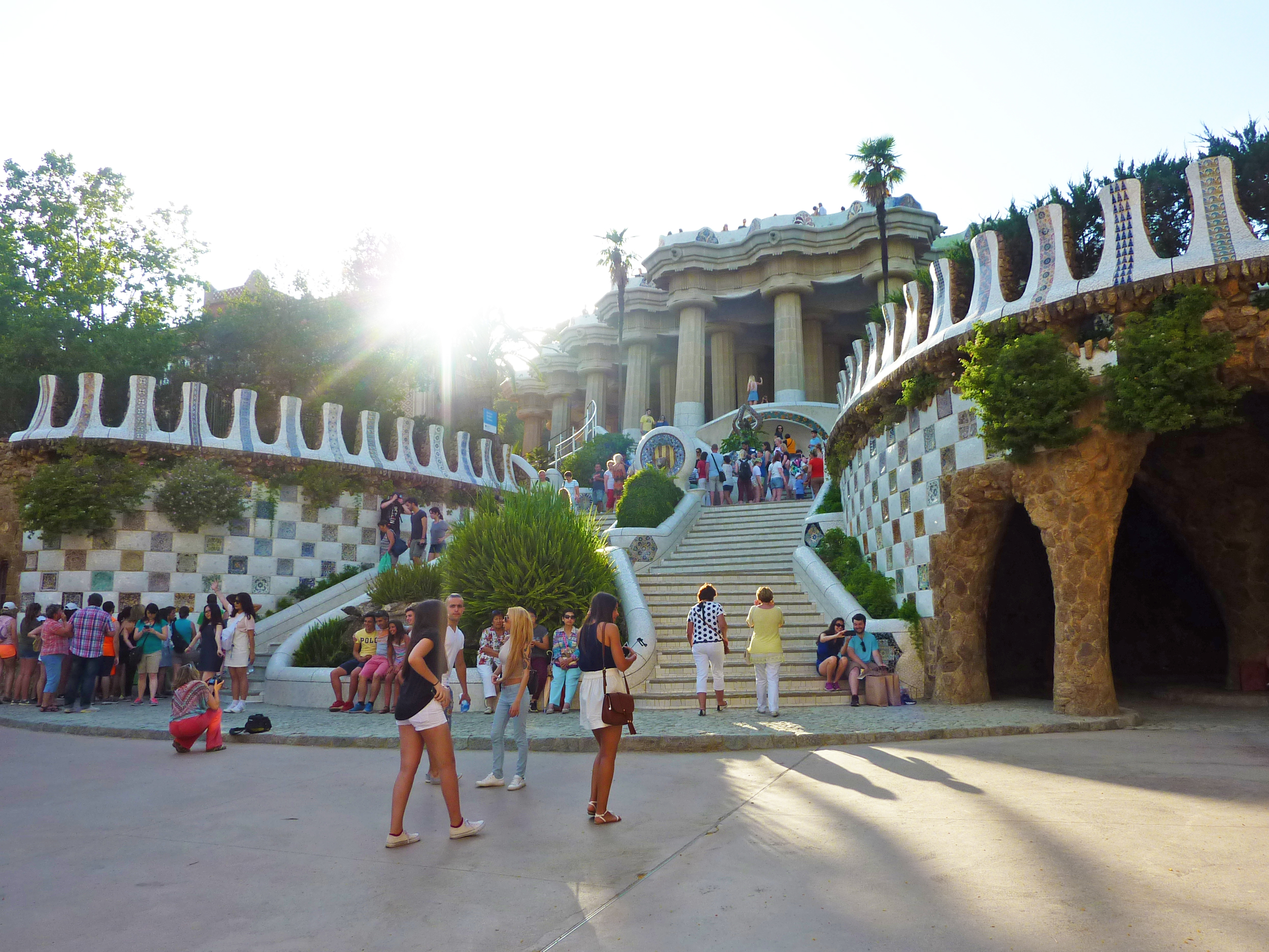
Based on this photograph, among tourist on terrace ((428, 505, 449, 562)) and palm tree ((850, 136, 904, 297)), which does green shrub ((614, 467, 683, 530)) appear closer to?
tourist on terrace ((428, 505, 449, 562))

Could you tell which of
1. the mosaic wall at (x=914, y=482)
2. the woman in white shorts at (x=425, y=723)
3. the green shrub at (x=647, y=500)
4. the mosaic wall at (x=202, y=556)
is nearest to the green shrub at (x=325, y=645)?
the mosaic wall at (x=202, y=556)

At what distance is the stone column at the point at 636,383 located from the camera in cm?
4294

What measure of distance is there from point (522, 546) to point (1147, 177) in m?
10.1

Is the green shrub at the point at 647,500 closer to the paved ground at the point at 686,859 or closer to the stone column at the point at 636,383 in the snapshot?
the paved ground at the point at 686,859

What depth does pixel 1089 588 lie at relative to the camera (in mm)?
9727

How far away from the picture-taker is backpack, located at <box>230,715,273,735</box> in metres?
9.91

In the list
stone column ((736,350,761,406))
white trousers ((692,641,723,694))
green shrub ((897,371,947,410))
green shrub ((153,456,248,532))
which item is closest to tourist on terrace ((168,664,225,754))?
white trousers ((692,641,723,694))

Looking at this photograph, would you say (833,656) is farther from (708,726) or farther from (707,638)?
(708,726)

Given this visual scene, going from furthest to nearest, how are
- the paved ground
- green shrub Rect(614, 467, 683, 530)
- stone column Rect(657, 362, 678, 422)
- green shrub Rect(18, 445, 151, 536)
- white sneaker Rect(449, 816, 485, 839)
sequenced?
stone column Rect(657, 362, 678, 422) < green shrub Rect(614, 467, 683, 530) < green shrub Rect(18, 445, 151, 536) < white sneaker Rect(449, 816, 485, 839) < the paved ground

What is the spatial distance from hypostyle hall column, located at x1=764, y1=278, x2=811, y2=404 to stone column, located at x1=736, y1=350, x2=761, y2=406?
19.4 ft

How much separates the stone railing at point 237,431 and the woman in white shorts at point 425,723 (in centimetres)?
1408

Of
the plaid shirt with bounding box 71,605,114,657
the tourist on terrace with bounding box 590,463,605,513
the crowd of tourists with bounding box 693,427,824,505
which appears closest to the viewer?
the plaid shirt with bounding box 71,605,114,657

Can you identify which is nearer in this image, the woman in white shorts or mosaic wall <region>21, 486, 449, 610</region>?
the woman in white shorts

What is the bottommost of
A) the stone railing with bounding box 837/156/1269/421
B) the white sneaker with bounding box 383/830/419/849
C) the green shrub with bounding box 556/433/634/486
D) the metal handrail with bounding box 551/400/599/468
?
the white sneaker with bounding box 383/830/419/849
